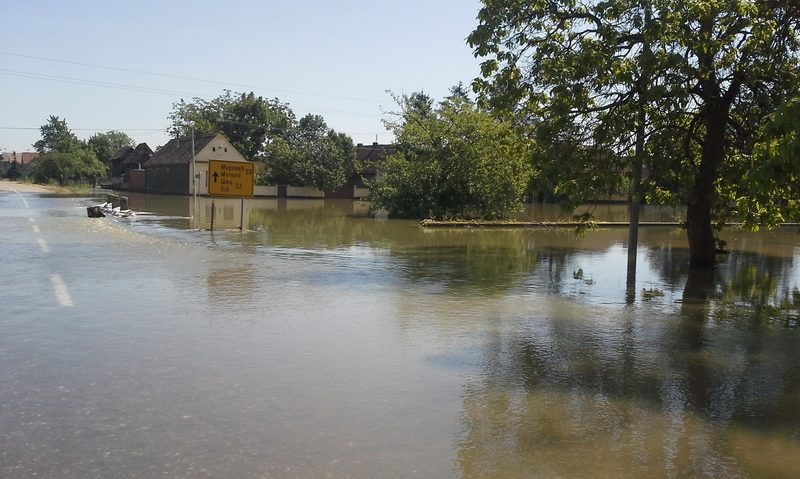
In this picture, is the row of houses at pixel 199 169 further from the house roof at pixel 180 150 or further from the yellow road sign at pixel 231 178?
the yellow road sign at pixel 231 178

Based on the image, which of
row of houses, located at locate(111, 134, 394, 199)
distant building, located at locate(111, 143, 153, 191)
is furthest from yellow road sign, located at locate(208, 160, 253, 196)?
distant building, located at locate(111, 143, 153, 191)

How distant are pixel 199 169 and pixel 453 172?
40.8 metres

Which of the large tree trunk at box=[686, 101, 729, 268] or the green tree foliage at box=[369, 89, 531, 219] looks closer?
the large tree trunk at box=[686, 101, 729, 268]

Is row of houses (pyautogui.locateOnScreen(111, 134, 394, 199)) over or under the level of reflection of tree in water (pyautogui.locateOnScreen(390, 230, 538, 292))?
over

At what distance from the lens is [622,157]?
15.0 m

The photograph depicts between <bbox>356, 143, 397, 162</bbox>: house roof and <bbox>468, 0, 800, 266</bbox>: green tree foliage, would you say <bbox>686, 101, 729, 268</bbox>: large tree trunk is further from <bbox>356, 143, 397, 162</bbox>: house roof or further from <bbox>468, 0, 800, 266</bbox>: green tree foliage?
<bbox>356, 143, 397, 162</bbox>: house roof

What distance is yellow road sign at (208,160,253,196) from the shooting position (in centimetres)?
2492

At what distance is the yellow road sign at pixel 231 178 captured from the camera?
2492 cm

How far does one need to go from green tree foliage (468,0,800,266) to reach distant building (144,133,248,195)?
5290 cm

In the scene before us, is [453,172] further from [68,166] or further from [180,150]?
[68,166]

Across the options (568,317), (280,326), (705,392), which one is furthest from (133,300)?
(705,392)

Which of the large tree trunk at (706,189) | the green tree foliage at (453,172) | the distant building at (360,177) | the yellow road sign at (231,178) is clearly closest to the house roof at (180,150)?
the distant building at (360,177)

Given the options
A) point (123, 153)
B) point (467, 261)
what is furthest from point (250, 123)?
point (467, 261)

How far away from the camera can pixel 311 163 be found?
64438 millimetres
